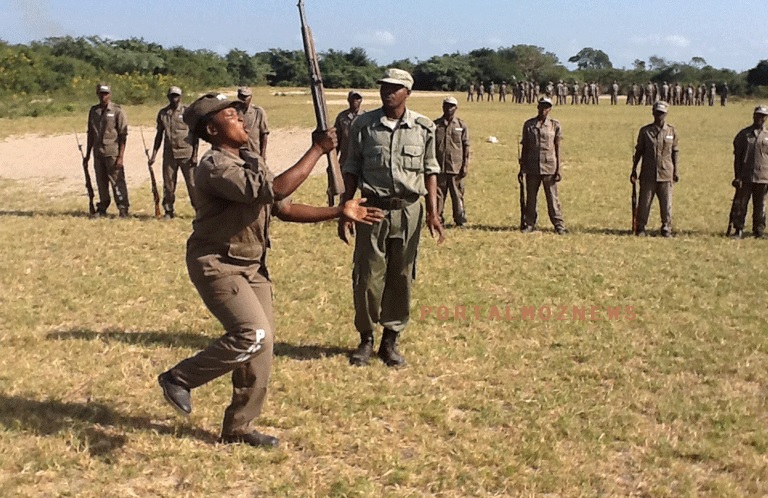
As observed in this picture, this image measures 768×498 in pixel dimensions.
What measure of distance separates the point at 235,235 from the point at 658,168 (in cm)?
785

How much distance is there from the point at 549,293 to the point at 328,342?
8.51 feet

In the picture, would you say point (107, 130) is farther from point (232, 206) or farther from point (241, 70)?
point (241, 70)

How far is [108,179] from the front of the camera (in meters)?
11.1

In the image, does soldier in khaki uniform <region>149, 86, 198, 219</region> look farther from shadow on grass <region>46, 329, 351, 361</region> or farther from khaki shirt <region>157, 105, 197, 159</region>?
shadow on grass <region>46, 329, 351, 361</region>

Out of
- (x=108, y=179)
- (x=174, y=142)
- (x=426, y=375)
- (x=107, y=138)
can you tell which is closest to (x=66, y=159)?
(x=108, y=179)

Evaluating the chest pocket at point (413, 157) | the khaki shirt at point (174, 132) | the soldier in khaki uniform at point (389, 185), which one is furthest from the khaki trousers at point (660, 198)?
the khaki shirt at point (174, 132)

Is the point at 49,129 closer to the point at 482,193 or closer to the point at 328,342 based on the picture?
the point at 482,193

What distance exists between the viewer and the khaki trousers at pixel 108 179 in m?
10.8

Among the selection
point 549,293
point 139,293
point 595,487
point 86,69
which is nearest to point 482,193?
point 549,293

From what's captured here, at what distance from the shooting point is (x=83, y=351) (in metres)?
5.62

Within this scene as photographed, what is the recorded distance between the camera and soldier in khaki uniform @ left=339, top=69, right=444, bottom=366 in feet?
16.7

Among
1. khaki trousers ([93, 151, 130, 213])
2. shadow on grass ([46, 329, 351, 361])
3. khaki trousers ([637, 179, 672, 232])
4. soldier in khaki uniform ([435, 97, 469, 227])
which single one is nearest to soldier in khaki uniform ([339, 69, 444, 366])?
shadow on grass ([46, 329, 351, 361])

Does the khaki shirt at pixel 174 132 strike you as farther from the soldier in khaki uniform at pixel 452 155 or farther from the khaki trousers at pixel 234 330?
the khaki trousers at pixel 234 330

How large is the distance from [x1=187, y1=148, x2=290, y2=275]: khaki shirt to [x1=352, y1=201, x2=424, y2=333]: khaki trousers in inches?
49.4
